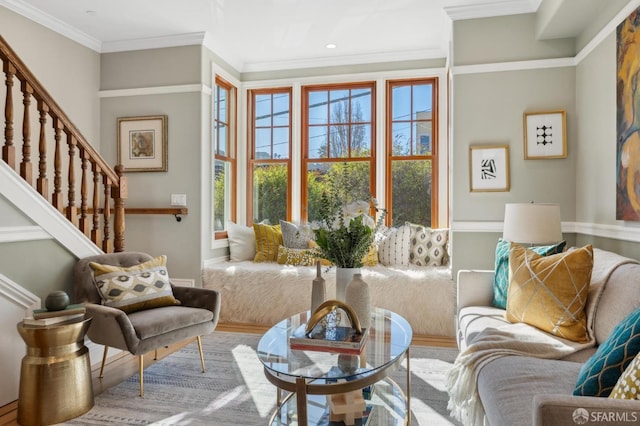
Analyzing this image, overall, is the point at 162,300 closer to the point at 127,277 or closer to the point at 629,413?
the point at 127,277

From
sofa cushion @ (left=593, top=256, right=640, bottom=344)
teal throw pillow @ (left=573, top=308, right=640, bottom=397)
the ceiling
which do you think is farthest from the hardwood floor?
the ceiling

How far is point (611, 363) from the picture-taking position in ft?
4.22

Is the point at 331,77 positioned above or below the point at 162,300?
above

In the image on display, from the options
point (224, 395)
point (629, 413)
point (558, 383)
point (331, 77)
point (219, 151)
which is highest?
point (331, 77)

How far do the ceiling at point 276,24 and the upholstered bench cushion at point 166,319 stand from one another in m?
2.42

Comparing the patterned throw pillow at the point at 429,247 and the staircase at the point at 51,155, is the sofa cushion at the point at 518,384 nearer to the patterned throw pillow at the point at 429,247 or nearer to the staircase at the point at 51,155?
the patterned throw pillow at the point at 429,247

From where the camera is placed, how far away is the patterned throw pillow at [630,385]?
1.07 m

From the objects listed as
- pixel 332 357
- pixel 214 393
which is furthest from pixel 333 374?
pixel 214 393

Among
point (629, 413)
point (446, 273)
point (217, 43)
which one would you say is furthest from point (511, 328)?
point (217, 43)

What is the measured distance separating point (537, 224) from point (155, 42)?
148 inches

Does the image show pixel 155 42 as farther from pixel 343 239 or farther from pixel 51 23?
pixel 343 239

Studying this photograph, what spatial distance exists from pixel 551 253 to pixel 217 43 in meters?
3.51

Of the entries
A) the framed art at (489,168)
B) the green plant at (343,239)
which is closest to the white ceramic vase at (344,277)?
the green plant at (343,239)

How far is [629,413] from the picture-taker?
3.18 ft
